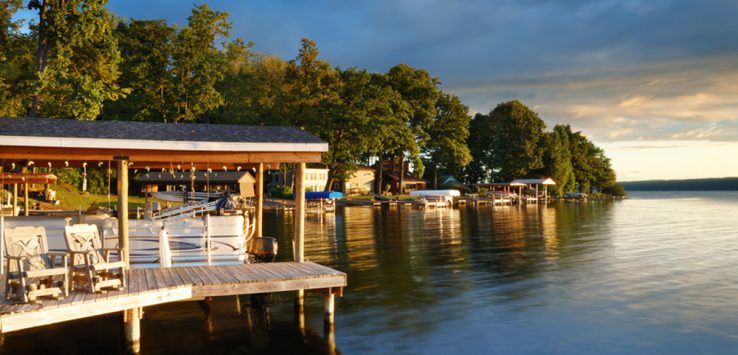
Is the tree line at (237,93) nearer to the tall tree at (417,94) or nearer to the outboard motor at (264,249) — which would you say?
the tall tree at (417,94)

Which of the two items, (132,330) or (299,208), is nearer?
(132,330)

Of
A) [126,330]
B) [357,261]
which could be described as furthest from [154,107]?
[126,330]

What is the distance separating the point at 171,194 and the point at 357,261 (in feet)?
86.0

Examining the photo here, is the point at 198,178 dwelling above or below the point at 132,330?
above

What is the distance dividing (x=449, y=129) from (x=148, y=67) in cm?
4379

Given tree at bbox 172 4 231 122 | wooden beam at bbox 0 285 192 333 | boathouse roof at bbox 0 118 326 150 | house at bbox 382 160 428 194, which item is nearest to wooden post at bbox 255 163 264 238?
boathouse roof at bbox 0 118 326 150

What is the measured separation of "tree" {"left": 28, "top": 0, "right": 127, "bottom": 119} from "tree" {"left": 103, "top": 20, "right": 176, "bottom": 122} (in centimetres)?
1739

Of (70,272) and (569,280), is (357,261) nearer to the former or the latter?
(569,280)

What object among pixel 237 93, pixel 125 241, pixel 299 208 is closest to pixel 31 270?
pixel 125 241

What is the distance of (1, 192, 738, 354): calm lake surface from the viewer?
39.9ft

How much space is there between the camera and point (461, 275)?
20359 millimetres

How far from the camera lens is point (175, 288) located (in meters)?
11.0

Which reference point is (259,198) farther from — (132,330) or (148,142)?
(132,330)

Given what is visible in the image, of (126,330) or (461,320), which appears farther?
(461,320)
